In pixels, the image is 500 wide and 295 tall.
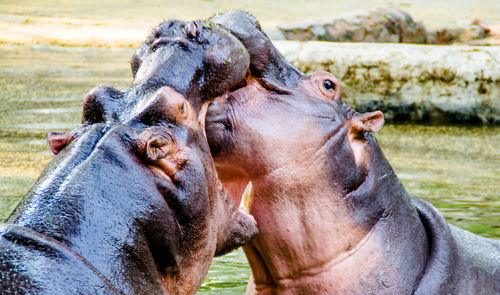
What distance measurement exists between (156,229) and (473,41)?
15.5 meters

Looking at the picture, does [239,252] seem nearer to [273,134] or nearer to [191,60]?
[273,134]

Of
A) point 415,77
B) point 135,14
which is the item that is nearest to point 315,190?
point 415,77

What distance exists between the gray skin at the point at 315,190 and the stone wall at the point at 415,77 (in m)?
5.36

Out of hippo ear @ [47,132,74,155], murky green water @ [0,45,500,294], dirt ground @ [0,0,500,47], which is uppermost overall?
hippo ear @ [47,132,74,155]

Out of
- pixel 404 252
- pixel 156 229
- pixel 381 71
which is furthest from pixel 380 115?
pixel 381 71

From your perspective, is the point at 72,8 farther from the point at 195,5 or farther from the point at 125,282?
the point at 125,282

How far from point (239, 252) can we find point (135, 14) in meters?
15.3

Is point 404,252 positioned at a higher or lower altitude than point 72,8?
higher

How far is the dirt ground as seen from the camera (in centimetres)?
1597

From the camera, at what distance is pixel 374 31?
46.7 ft

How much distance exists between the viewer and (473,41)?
16.5m

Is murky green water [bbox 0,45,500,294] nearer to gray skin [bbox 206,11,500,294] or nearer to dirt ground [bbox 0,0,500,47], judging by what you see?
gray skin [bbox 206,11,500,294]

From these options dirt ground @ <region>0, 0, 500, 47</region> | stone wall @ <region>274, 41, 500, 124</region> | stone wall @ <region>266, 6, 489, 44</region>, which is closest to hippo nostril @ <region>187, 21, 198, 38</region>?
stone wall @ <region>274, 41, 500, 124</region>

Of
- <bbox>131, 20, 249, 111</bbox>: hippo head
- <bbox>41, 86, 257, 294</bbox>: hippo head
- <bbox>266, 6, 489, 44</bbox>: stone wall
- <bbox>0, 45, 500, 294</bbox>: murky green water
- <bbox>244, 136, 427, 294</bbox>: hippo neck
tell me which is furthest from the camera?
<bbox>266, 6, 489, 44</bbox>: stone wall
